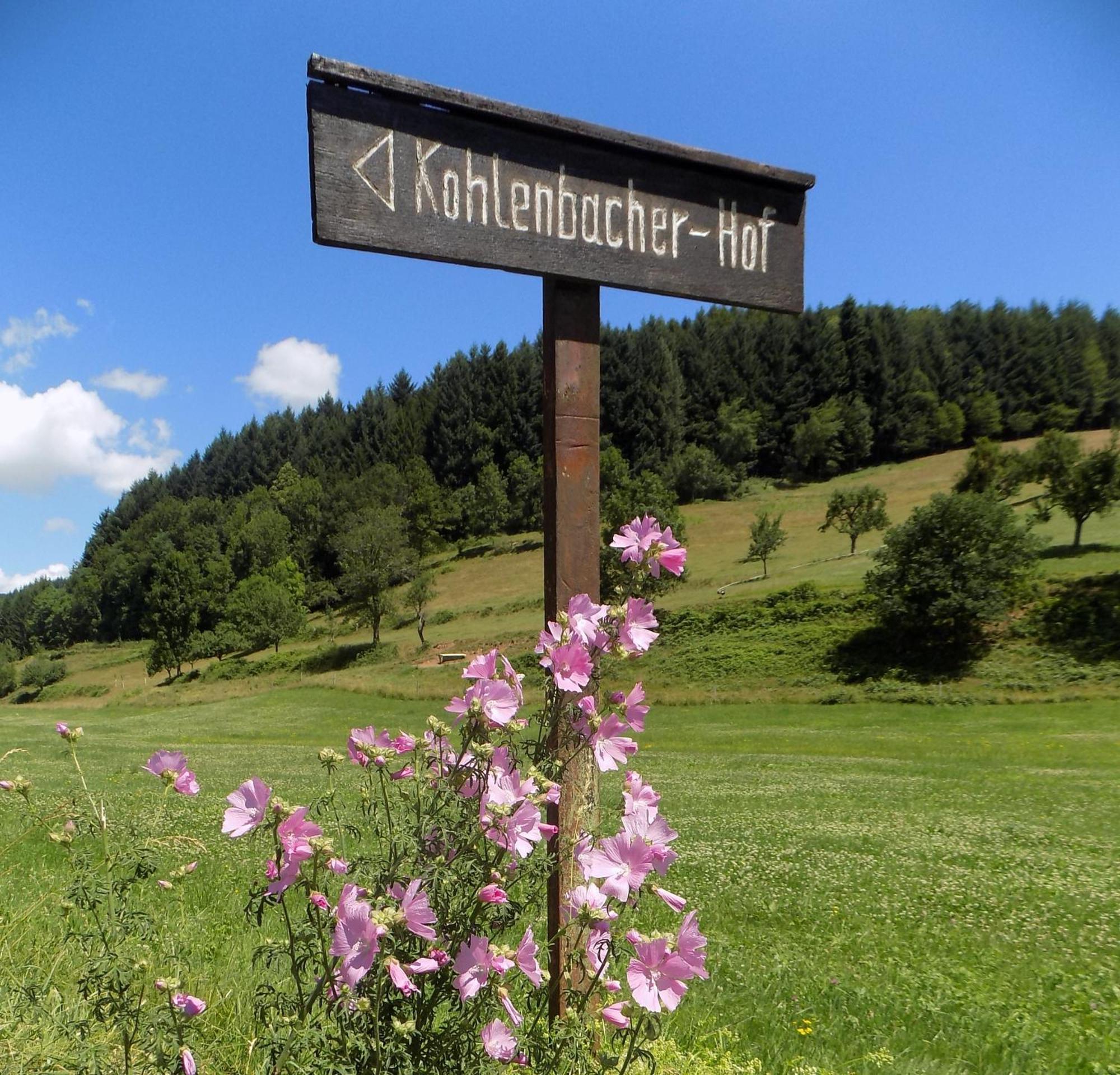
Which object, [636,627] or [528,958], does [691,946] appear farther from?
[636,627]

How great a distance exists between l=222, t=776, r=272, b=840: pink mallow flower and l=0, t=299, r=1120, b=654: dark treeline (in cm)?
7301

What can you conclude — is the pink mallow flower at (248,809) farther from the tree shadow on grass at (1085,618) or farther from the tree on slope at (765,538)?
the tree on slope at (765,538)

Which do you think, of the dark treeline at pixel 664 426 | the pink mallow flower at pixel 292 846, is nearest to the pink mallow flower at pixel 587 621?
the pink mallow flower at pixel 292 846

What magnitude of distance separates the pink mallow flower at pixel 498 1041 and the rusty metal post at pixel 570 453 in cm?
59

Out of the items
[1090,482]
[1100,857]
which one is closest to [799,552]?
[1090,482]

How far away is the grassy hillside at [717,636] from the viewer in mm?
28719

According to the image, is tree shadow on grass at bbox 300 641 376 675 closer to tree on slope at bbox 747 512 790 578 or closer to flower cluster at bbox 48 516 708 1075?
tree on slope at bbox 747 512 790 578

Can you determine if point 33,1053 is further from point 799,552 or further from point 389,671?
point 799,552

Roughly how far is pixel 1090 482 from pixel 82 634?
9699cm

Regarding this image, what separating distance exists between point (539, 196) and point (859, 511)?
165 ft

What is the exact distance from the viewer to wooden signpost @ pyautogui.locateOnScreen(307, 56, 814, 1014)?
83.8 inches

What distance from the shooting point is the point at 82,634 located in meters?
90.2

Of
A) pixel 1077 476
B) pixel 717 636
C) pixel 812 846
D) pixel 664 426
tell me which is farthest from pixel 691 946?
pixel 664 426

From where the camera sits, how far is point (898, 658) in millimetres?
30391
